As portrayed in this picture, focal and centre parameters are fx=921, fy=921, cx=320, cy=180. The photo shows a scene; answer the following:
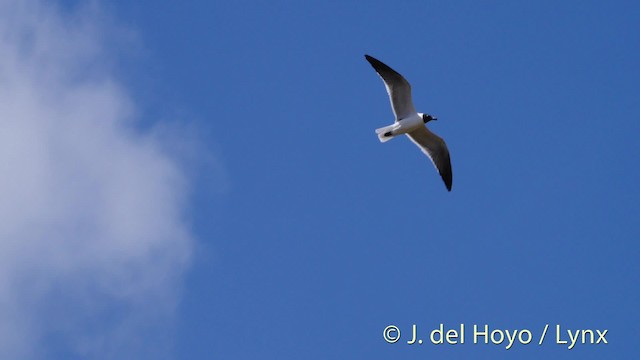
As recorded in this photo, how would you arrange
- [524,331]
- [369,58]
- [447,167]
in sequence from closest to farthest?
[524,331] < [369,58] < [447,167]

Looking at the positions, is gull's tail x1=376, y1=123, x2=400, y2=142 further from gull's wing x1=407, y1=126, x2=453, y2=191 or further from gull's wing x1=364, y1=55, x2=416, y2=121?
gull's wing x1=407, y1=126, x2=453, y2=191

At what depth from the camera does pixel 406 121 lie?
58.1 feet

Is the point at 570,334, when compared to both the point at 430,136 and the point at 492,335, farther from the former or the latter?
the point at 430,136

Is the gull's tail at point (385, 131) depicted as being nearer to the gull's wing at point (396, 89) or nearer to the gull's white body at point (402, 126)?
the gull's white body at point (402, 126)

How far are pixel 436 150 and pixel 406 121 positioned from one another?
4.62 ft

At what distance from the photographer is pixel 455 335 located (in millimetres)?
14992

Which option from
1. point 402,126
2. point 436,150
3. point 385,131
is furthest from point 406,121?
point 436,150

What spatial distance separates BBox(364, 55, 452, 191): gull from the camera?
17.4 m

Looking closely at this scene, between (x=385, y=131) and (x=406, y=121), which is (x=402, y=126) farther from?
(x=385, y=131)

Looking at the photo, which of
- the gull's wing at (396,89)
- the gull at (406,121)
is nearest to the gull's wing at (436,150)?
the gull at (406,121)

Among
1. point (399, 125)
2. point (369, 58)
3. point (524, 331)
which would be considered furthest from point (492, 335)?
point (369, 58)

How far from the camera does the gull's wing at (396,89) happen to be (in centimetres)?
1736

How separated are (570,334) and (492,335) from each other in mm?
1287

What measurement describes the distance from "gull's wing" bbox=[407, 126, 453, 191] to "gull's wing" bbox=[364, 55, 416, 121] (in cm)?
83
